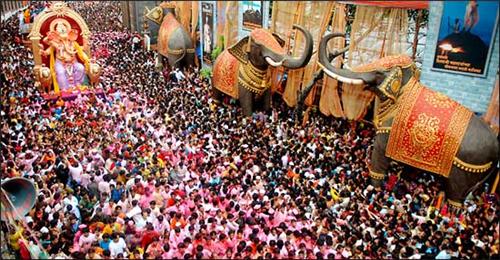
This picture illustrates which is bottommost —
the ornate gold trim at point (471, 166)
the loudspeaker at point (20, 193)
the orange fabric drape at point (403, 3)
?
the loudspeaker at point (20, 193)

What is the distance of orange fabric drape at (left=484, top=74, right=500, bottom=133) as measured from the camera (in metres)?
4.80

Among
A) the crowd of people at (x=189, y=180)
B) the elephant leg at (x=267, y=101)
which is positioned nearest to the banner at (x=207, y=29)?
the crowd of people at (x=189, y=180)

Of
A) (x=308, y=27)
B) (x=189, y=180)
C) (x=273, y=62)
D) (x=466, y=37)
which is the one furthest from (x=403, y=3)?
(x=189, y=180)

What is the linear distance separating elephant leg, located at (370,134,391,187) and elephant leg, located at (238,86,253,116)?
116 inches

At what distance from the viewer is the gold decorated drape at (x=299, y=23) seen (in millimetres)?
8477

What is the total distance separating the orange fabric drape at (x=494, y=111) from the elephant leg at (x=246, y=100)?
4.61 meters

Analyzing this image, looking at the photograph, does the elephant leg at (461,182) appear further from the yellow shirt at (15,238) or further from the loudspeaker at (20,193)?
the yellow shirt at (15,238)

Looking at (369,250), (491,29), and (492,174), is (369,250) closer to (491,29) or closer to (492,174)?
(492,174)

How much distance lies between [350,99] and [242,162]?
274 centimetres

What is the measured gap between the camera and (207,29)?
8336mm

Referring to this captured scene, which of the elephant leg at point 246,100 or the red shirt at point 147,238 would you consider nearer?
the red shirt at point 147,238

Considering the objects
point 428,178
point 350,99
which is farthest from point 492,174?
point 350,99

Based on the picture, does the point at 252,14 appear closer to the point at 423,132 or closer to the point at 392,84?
the point at 392,84

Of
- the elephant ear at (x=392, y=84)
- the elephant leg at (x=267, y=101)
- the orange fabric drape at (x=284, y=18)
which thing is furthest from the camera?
the elephant leg at (x=267, y=101)
